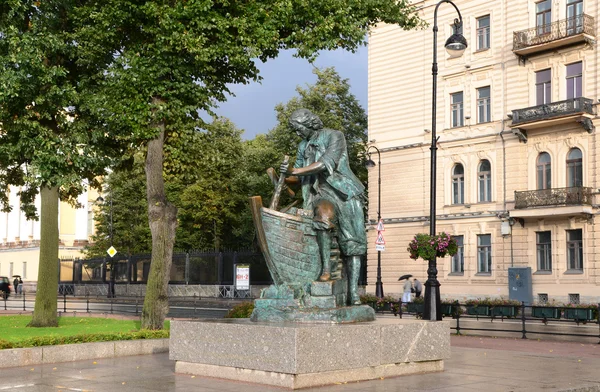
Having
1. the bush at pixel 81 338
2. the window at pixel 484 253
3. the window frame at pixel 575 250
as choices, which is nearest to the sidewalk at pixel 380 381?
the bush at pixel 81 338

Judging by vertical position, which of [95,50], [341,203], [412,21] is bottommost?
[341,203]

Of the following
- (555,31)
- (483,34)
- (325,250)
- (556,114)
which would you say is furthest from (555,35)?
(325,250)

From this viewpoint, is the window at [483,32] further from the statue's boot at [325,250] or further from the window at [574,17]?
the statue's boot at [325,250]

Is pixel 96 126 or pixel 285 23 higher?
pixel 285 23

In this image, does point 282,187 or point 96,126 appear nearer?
point 282,187

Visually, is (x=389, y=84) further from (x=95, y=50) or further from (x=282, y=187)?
(x=282, y=187)

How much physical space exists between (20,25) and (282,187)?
37.4 feet

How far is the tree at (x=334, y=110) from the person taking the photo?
172 feet

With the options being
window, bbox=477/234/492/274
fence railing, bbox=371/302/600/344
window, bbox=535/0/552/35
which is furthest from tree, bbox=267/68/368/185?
fence railing, bbox=371/302/600/344

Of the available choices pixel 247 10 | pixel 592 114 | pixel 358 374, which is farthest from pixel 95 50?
pixel 592 114

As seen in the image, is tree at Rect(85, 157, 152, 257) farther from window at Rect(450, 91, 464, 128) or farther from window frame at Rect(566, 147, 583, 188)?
window frame at Rect(566, 147, 583, 188)

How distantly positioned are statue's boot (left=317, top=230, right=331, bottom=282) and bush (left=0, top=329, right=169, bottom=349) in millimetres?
5473

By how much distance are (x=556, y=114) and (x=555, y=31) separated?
417 cm

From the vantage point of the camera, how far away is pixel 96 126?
2069cm
